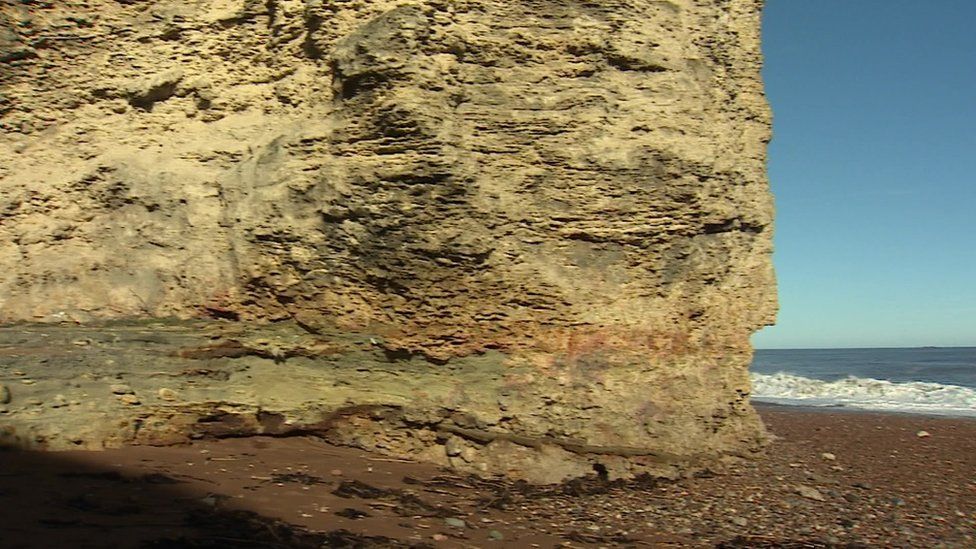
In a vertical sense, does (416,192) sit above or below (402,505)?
above

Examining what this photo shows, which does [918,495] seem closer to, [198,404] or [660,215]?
[660,215]

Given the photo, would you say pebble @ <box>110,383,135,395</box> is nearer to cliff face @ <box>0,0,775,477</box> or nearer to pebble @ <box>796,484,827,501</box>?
cliff face @ <box>0,0,775,477</box>

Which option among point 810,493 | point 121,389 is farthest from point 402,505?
point 810,493

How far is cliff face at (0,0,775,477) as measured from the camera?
5973 mm

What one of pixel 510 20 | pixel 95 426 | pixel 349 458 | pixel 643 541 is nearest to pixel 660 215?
pixel 510 20

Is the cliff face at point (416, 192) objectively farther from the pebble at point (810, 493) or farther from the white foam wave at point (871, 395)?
the white foam wave at point (871, 395)

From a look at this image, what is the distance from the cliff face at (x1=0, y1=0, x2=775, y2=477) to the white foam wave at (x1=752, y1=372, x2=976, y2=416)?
526 inches

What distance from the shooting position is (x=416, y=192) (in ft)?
19.1

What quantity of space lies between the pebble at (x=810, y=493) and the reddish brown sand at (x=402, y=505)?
0.01 meters

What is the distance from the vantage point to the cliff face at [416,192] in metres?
5.97

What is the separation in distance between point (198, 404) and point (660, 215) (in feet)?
13.2

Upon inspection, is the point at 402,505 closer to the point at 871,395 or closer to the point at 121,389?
the point at 121,389

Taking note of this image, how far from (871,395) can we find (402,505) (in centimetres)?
1973

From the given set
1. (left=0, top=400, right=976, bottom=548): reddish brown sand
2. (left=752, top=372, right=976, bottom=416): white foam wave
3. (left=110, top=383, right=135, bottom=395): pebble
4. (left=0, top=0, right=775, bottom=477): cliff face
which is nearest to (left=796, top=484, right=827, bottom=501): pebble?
(left=0, top=400, right=976, bottom=548): reddish brown sand
